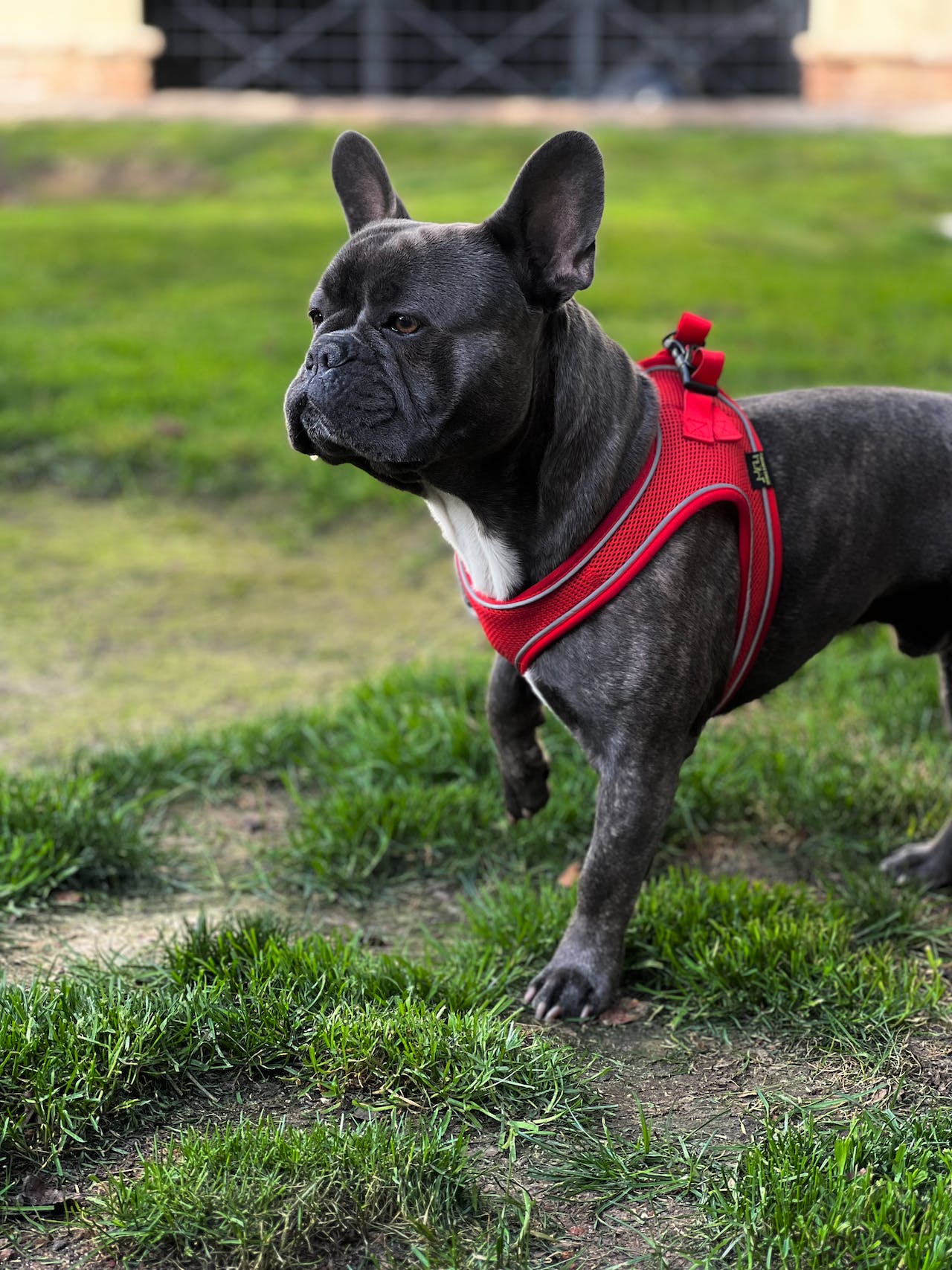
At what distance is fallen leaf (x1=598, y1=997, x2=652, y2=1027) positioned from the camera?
9.83 ft

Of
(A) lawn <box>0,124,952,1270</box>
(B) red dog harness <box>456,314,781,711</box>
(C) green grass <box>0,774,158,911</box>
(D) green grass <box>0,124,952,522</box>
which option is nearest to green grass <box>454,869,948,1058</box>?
(A) lawn <box>0,124,952,1270</box>

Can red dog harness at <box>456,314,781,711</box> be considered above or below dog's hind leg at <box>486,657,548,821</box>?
above

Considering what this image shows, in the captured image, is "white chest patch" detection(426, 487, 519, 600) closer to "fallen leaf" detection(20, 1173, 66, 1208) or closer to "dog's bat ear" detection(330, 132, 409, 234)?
"dog's bat ear" detection(330, 132, 409, 234)

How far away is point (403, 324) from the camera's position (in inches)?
108

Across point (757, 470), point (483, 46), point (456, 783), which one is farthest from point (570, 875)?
point (483, 46)

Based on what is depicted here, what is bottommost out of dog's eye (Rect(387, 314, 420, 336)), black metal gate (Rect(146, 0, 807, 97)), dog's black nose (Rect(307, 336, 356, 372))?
black metal gate (Rect(146, 0, 807, 97))

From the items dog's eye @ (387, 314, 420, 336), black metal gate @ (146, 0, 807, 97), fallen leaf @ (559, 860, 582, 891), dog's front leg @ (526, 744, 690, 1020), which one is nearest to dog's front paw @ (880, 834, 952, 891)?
fallen leaf @ (559, 860, 582, 891)

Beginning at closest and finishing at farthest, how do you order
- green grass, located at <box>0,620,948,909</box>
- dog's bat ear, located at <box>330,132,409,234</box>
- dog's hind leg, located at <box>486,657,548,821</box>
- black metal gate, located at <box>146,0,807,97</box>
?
dog's bat ear, located at <box>330,132,409,234</box> < dog's hind leg, located at <box>486,657,548,821</box> < green grass, located at <box>0,620,948,909</box> < black metal gate, located at <box>146,0,807,97</box>

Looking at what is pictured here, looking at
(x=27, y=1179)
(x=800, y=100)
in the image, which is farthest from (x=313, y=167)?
(x=27, y=1179)

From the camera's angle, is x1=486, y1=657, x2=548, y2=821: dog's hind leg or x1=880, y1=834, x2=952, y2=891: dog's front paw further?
x1=880, y1=834, x2=952, y2=891: dog's front paw

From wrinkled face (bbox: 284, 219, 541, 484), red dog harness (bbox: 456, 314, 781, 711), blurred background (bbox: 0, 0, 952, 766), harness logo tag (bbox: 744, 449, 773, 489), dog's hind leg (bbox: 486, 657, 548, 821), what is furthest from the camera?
blurred background (bbox: 0, 0, 952, 766)

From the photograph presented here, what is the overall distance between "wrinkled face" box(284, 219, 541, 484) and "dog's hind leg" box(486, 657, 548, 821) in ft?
2.51

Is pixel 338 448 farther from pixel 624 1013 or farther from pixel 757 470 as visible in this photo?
pixel 624 1013

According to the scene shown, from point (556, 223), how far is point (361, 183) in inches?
23.3
